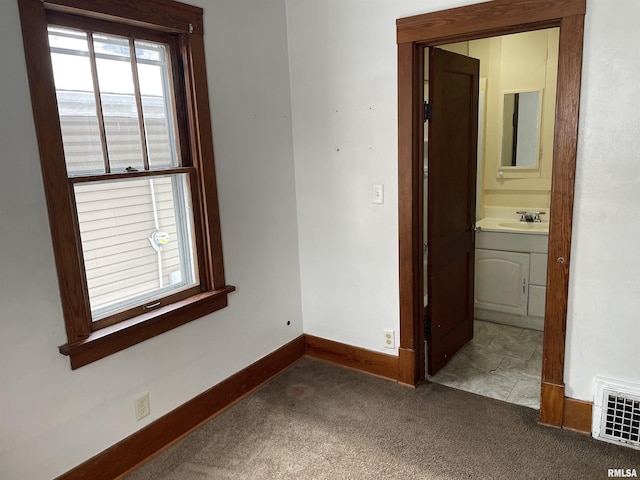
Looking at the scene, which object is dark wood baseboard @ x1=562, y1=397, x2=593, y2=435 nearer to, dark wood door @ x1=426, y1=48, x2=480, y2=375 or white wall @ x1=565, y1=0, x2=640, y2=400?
white wall @ x1=565, y1=0, x2=640, y2=400

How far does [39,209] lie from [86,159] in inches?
12.0

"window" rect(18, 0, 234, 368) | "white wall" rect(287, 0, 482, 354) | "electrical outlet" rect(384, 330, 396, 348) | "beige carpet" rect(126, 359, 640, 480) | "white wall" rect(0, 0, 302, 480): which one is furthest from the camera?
"electrical outlet" rect(384, 330, 396, 348)

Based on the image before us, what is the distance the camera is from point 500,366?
3.03 metres

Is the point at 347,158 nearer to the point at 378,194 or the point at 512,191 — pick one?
the point at 378,194

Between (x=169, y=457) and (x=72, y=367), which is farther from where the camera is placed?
(x=169, y=457)

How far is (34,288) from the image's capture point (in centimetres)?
179

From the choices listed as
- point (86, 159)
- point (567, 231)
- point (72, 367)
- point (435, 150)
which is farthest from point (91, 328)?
point (567, 231)

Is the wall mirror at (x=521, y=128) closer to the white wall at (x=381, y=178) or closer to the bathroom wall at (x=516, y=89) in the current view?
the bathroom wall at (x=516, y=89)

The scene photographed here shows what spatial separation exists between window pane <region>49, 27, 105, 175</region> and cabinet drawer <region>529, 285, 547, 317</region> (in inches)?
118

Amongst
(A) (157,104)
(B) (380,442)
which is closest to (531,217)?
(B) (380,442)

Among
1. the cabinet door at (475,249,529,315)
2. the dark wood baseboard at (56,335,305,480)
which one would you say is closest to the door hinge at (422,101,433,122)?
the cabinet door at (475,249,529,315)

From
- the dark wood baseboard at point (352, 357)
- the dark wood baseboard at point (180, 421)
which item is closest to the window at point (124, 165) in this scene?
the dark wood baseboard at point (180, 421)

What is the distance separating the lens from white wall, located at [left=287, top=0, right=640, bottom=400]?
2.01 metres

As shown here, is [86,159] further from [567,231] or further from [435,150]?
[567,231]
